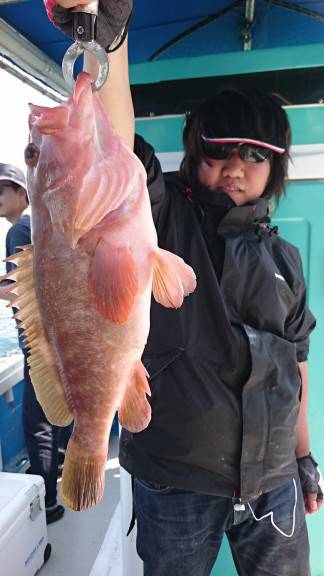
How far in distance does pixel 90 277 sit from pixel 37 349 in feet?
0.86

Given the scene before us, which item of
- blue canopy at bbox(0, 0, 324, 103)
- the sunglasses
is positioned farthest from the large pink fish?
blue canopy at bbox(0, 0, 324, 103)

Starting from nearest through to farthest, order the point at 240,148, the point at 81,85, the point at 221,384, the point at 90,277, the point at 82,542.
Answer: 1. the point at 81,85
2. the point at 90,277
3. the point at 221,384
4. the point at 240,148
5. the point at 82,542

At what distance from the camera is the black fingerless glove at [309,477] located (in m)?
1.64

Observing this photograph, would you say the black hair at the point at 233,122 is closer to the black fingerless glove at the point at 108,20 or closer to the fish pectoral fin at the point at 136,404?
the black fingerless glove at the point at 108,20

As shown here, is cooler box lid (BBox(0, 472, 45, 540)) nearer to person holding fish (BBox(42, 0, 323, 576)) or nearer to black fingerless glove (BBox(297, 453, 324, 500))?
person holding fish (BBox(42, 0, 323, 576))

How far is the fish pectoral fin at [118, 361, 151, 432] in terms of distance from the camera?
95 cm

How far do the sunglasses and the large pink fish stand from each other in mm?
717

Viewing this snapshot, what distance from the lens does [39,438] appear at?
3.01 metres

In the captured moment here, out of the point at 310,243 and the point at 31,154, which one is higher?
the point at 31,154

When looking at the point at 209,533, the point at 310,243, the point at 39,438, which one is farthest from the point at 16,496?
the point at 310,243

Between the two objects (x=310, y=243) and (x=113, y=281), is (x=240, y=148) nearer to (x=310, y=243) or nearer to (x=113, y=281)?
(x=310, y=243)

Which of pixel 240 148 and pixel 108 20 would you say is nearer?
pixel 108 20

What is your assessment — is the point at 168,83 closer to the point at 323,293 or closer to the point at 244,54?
the point at 244,54

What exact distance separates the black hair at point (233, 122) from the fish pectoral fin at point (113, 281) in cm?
84
